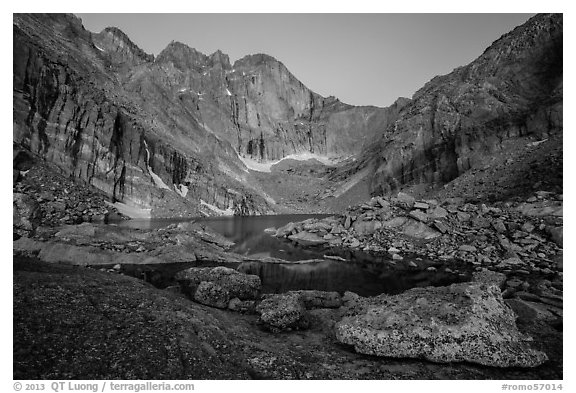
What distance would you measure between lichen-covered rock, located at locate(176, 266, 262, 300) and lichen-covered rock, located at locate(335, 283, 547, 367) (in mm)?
6206

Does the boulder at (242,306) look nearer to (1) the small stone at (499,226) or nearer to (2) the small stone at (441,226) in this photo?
(2) the small stone at (441,226)

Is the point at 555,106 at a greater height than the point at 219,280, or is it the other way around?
the point at 555,106

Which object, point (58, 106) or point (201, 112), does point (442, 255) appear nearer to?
point (58, 106)

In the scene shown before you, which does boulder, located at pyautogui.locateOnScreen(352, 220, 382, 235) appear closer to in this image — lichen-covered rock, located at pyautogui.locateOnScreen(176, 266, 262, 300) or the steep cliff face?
lichen-covered rock, located at pyautogui.locateOnScreen(176, 266, 262, 300)

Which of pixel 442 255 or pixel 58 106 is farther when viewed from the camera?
pixel 58 106

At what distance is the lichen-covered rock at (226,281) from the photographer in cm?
1464

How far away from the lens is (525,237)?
88.7ft

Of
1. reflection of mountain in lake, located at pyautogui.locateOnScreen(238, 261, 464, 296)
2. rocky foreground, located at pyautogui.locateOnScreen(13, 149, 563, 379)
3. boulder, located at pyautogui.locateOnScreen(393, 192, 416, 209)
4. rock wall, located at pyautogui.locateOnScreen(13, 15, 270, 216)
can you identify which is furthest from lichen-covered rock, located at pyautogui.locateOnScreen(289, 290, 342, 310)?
rock wall, located at pyautogui.locateOnScreen(13, 15, 270, 216)

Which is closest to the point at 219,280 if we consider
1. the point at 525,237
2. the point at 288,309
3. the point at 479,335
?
the point at 288,309

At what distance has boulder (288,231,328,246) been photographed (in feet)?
118

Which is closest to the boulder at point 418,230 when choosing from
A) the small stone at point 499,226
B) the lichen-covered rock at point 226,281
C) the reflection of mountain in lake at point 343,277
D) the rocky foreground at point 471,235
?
the rocky foreground at point 471,235

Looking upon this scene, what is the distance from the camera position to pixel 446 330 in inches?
335
